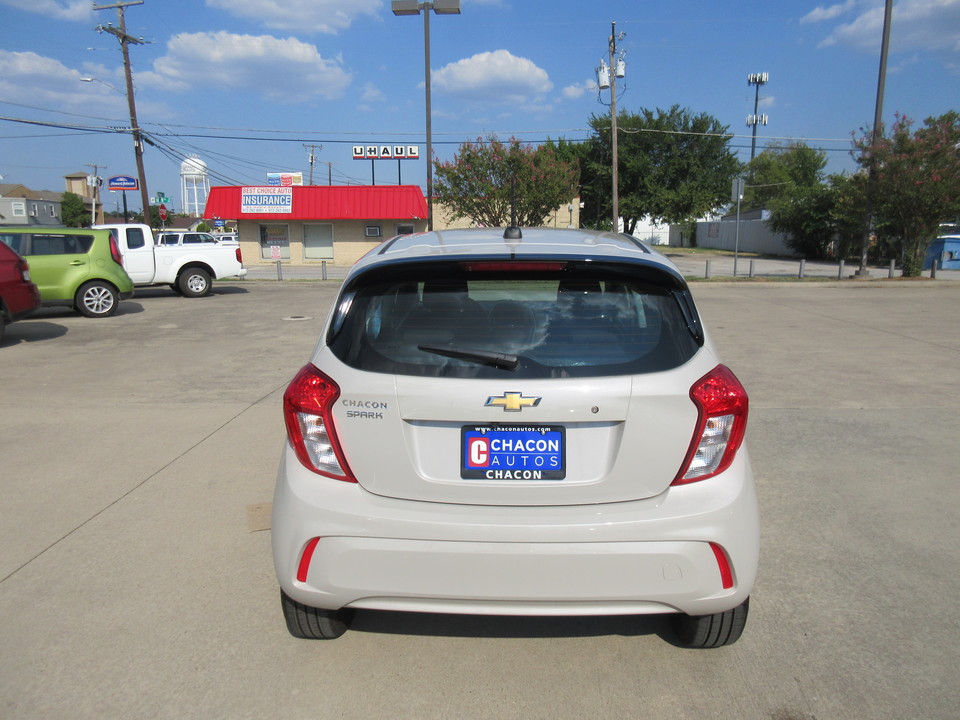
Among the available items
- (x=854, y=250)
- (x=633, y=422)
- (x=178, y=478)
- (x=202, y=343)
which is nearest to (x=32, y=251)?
(x=202, y=343)

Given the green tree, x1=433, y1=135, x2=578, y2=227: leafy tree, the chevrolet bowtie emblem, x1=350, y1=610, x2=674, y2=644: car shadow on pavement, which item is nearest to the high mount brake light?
the chevrolet bowtie emblem

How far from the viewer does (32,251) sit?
1430 cm

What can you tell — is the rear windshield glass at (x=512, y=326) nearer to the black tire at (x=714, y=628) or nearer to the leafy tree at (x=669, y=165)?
the black tire at (x=714, y=628)

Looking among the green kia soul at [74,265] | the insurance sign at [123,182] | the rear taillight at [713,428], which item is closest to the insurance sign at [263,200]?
the insurance sign at [123,182]

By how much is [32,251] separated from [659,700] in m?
15.5

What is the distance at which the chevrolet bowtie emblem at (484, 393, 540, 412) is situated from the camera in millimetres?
2502

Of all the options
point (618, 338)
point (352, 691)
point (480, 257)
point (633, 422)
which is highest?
point (480, 257)

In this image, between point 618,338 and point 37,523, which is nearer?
point 618,338

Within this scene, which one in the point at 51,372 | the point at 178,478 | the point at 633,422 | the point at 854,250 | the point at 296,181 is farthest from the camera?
the point at 296,181

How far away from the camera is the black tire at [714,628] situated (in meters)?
2.86

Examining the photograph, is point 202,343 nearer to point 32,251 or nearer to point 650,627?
point 32,251

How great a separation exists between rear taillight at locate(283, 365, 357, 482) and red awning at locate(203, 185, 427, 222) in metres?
39.6

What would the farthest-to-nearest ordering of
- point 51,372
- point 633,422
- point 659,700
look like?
point 51,372 → point 659,700 → point 633,422

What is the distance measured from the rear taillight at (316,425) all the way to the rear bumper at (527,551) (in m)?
0.06
